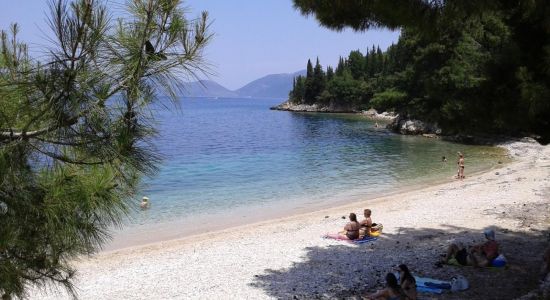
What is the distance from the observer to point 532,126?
7207 millimetres

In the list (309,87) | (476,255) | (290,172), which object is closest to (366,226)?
(476,255)

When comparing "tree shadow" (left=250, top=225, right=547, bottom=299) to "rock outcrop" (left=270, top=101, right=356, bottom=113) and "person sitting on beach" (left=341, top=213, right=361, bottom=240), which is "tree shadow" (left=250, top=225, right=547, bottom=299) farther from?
"rock outcrop" (left=270, top=101, right=356, bottom=113)

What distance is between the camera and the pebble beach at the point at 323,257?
30.4 feet

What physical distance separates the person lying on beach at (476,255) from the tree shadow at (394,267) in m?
0.15

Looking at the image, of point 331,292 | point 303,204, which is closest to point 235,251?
point 331,292

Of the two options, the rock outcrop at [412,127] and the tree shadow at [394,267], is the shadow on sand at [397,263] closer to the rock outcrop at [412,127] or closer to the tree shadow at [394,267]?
the tree shadow at [394,267]

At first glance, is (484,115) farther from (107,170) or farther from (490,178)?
(490,178)

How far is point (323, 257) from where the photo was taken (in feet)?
38.2

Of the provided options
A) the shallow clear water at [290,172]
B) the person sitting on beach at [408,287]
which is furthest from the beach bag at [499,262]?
the shallow clear water at [290,172]

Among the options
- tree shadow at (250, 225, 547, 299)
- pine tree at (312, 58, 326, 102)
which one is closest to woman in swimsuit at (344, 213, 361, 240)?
tree shadow at (250, 225, 547, 299)

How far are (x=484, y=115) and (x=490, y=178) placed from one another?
19980 millimetres

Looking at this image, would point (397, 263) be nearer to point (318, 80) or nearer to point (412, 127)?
point (412, 127)

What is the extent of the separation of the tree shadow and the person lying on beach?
0.15m

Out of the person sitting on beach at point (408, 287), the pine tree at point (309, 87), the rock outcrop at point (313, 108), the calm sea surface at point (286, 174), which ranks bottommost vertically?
the calm sea surface at point (286, 174)
